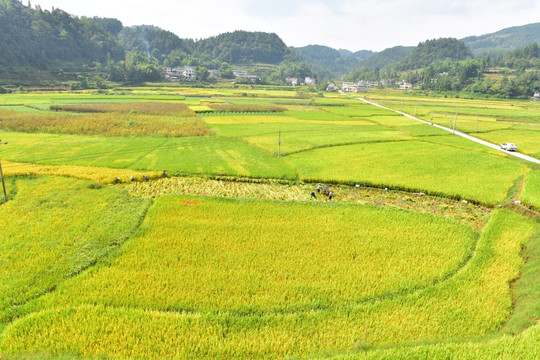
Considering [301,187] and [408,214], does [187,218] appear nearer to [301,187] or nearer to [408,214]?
[301,187]

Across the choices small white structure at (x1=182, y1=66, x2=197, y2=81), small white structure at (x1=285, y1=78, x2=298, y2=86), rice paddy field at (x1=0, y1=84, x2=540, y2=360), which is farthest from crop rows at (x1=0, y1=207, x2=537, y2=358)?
small white structure at (x1=285, y1=78, x2=298, y2=86)

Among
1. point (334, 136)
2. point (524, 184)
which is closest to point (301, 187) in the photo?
point (524, 184)

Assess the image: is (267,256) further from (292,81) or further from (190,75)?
(292,81)

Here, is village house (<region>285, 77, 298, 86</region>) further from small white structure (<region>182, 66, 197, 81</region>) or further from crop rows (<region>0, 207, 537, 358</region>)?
crop rows (<region>0, 207, 537, 358</region>)

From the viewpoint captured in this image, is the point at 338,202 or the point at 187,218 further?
the point at 338,202

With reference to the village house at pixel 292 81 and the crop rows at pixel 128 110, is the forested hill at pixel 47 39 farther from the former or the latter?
the village house at pixel 292 81

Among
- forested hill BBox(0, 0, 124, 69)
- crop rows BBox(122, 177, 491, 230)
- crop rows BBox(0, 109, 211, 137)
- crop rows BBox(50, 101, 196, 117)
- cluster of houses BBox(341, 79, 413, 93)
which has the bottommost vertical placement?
crop rows BBox(122, 177, 491, 230)

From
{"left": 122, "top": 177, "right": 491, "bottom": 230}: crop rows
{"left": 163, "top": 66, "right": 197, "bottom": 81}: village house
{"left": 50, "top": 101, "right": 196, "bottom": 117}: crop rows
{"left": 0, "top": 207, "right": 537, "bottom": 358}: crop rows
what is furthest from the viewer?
{"left": 163, "top": 66, "right": 197, "bottom": 81}: village house

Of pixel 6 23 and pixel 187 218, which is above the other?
pixel 6 23
